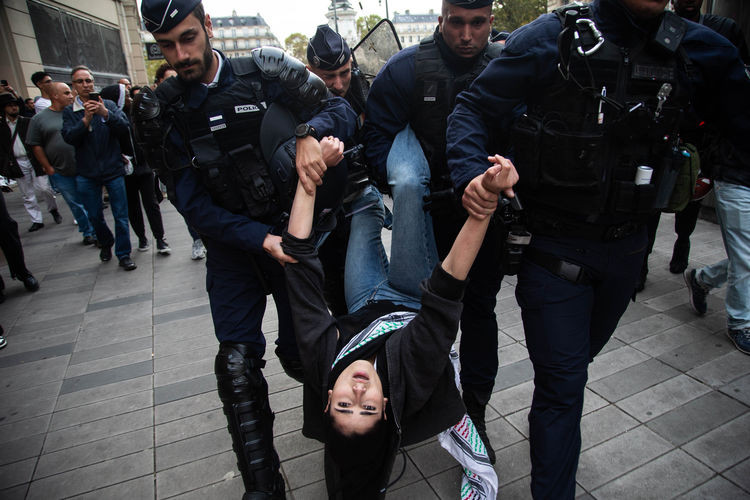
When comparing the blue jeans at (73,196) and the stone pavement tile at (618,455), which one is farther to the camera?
the blue jeans at (73,196)

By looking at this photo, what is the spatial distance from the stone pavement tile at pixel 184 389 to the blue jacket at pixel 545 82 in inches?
90.7

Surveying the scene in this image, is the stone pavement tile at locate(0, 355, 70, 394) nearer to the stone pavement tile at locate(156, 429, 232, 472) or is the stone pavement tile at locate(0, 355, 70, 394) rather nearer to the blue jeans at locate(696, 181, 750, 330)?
the stone pavement tile at locate(156, 429, 232, 472)

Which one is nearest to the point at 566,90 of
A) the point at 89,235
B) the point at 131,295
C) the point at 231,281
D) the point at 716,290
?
the point at 231,281

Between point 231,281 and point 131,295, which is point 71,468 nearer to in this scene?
point 231,281

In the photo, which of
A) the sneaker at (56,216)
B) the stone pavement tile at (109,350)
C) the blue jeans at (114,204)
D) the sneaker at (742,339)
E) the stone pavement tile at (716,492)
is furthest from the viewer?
the sneaker at (56,216)

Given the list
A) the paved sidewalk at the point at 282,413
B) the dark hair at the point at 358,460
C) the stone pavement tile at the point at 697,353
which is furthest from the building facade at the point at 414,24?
the dark hair at the point at 358,460

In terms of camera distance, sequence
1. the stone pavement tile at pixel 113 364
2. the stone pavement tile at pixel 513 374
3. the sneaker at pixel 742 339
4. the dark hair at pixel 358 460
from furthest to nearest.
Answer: the stone pavement tile at pixel 113 364 → the sneaker at pixel 742 339 → the stone pavement tile at pixel 513 374 → the dark hair at pixel 358 460

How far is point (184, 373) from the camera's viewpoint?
10.9 ft

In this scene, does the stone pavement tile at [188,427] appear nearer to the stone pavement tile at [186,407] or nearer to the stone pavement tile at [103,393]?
the stone pavement tile at [186,407]

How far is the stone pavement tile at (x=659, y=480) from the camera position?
2066 millimetres

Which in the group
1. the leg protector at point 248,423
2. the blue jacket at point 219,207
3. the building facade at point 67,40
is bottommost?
the leg protector at point 248,423

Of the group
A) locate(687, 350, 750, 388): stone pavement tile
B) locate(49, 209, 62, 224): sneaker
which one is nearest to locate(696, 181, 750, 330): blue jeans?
locate(687, 350, 750, 388): stone pavement tile

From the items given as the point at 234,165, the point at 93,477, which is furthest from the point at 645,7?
the point at 93,477

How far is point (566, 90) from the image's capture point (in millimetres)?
1658
